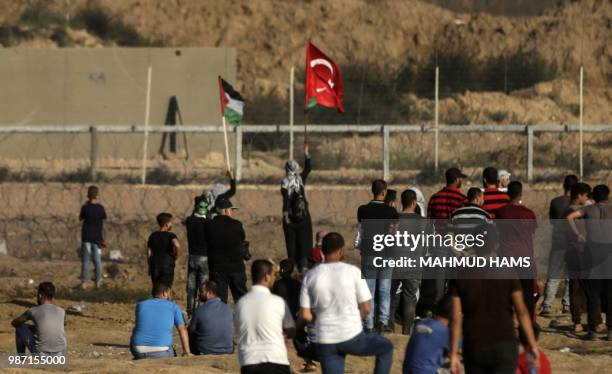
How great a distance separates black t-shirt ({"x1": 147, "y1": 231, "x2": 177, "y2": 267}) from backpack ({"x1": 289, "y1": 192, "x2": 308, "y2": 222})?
2.20 meters

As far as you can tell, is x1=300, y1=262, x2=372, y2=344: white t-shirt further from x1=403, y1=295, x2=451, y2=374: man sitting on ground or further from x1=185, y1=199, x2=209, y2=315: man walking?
x1=185, y1=199, x2=209, y2=315: man walking

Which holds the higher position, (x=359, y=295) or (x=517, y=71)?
(x=517, y=71)

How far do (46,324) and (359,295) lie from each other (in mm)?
3717

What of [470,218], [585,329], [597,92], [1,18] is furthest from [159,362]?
[1,18]

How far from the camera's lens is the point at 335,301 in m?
9.27

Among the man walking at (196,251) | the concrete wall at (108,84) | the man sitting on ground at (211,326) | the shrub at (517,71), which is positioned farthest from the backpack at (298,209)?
the shrub at (517,71)

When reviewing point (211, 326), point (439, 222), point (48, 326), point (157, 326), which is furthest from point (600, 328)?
point (48, 326)

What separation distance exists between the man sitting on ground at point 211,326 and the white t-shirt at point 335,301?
114 inches

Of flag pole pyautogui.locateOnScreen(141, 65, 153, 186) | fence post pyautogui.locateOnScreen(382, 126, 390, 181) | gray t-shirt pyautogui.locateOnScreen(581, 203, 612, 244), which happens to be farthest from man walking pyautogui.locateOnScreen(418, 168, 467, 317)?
flag pole pyautogui.locateOnScreen(141, 65, 153, 186)

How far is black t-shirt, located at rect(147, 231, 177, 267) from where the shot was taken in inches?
581

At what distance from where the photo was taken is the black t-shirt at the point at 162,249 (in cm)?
1476

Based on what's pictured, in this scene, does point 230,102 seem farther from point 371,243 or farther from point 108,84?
point 108,84

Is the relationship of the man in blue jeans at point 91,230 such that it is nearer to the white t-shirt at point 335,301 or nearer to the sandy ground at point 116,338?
the sandy ground at point 116,338

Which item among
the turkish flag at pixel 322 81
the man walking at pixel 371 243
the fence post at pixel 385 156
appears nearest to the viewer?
the man walking at pixel 371 243
